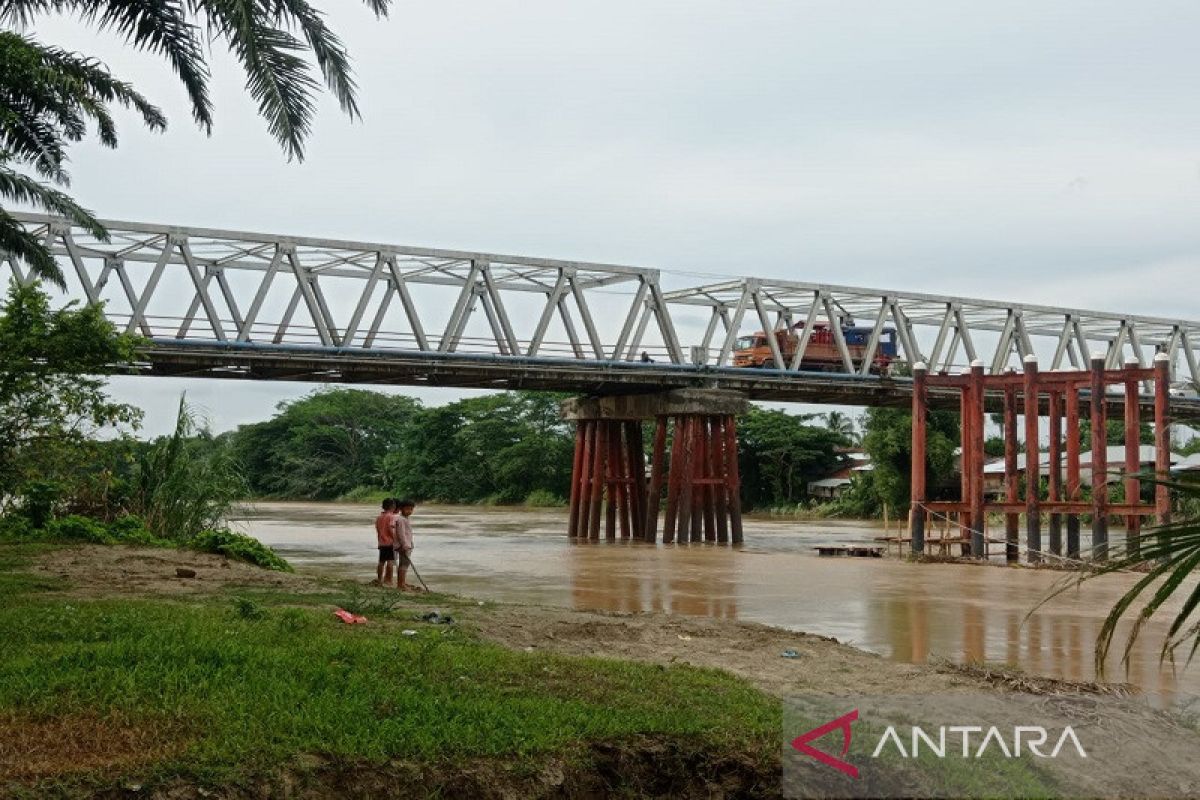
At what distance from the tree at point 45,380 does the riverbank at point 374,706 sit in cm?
754

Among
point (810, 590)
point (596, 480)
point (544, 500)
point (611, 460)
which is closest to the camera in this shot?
point (810, 590)

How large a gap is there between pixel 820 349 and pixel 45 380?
31608 millimetres

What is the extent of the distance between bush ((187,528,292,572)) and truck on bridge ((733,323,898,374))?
26774mm

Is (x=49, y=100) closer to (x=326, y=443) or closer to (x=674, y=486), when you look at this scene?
(x=674, y=486)

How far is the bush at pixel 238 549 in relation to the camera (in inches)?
714

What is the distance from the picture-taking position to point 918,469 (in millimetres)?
30203

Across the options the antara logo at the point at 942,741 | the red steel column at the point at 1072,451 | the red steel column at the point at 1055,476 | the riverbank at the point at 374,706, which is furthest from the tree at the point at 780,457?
the antara logo at the point at 942,741

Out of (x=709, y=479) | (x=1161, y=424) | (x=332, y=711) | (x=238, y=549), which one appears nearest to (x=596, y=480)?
(x=709, y=479)

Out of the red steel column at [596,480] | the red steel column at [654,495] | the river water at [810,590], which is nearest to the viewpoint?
the river water at [810,590]

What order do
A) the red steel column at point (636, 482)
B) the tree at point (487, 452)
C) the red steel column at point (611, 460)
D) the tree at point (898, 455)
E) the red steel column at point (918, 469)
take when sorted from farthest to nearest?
1. the tree at point (487, 452)
2. the tree at point (898, 455)
3. the red steel column at point (611, 460)
4. the red steel column at point (636, 482)
5. the red steel column at point (918, 469)

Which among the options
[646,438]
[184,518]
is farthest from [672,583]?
[646,438]

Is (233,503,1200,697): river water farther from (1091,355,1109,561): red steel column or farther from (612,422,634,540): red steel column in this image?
(612,422,634,540): red steel column

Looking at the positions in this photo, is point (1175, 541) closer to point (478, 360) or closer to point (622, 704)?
point (622, 704)

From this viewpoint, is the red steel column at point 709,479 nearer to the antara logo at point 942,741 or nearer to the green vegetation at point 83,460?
the green vegetation at point 83,460
